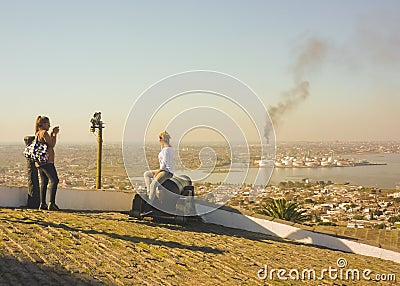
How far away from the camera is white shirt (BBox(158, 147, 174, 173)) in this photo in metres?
10.8

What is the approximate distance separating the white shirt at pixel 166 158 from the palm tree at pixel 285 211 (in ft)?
18.9

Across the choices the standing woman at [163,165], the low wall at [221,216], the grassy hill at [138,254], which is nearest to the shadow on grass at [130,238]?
the grassy hill at [138,254]

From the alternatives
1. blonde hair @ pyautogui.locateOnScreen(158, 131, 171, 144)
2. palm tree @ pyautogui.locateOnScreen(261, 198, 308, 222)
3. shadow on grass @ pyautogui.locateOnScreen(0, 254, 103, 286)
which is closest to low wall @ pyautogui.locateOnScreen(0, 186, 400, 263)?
Answer: blonde hair @ pyautogui.locateOnScreen(158, 131, 171, 144)

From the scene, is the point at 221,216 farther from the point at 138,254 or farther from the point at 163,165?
Result: the point at 138,254

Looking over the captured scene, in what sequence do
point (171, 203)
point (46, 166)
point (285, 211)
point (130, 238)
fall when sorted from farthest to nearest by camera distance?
point (285, 211) < point (171, 203) < point (46, 166) < point (130, 238)

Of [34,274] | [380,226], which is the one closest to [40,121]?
[34,274]

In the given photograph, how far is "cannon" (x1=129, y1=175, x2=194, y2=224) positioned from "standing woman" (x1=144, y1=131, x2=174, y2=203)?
7.3 inches

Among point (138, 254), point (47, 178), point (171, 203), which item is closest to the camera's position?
point (138, 254)

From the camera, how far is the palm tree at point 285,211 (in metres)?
15.9

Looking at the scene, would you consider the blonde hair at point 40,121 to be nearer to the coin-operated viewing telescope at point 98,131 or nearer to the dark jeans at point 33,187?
the dark jeans at point 33,187

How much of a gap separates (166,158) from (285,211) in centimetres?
616

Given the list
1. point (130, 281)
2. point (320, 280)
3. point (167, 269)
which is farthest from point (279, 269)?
point (130, 281)

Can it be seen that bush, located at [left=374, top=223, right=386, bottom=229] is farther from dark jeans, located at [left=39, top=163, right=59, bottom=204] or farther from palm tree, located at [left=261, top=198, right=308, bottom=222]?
dark jeans, located at [left=39, top=163, right=59, bottom=204]

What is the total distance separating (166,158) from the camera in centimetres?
1085
